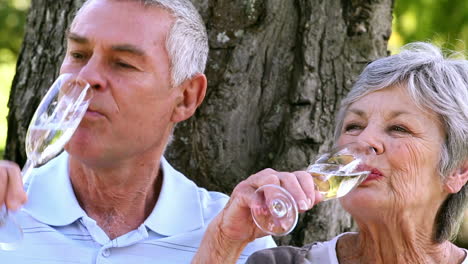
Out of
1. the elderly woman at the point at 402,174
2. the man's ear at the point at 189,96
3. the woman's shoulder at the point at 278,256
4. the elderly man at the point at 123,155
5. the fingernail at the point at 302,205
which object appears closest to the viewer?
the fingernail at the point at 302,205

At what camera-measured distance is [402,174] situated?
10.6 feet

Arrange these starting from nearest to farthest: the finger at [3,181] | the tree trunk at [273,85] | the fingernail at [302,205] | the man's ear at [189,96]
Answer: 1. the finger at [3,181]
2. the fingernail at [302,205]
3. the man's ear at [189,96]
4. the tree trunk at [273,85]

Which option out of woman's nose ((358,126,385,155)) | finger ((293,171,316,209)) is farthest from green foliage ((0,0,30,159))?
finger ((293,171,316,209))

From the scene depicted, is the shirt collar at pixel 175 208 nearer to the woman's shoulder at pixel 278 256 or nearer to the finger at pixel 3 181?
the woman's shoulder at pixel 278 256

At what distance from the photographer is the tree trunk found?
164 inches

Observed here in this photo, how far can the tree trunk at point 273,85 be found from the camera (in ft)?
13.7

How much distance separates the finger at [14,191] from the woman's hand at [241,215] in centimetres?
76

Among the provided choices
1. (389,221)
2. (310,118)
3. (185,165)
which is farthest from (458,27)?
(389,221)

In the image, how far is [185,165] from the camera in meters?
4.23

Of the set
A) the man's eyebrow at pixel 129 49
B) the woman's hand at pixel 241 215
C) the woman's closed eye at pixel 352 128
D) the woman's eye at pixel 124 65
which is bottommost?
the woman's hand at pixel 241 215

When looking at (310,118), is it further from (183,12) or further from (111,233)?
(111,233)

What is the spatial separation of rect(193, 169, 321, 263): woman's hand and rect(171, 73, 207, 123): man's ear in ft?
2.01

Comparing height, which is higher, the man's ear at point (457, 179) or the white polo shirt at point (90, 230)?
the man's ear at point (457, 179)

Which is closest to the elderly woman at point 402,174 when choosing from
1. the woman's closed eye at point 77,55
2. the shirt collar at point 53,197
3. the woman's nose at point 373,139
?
the woman's nose at point 373,139
